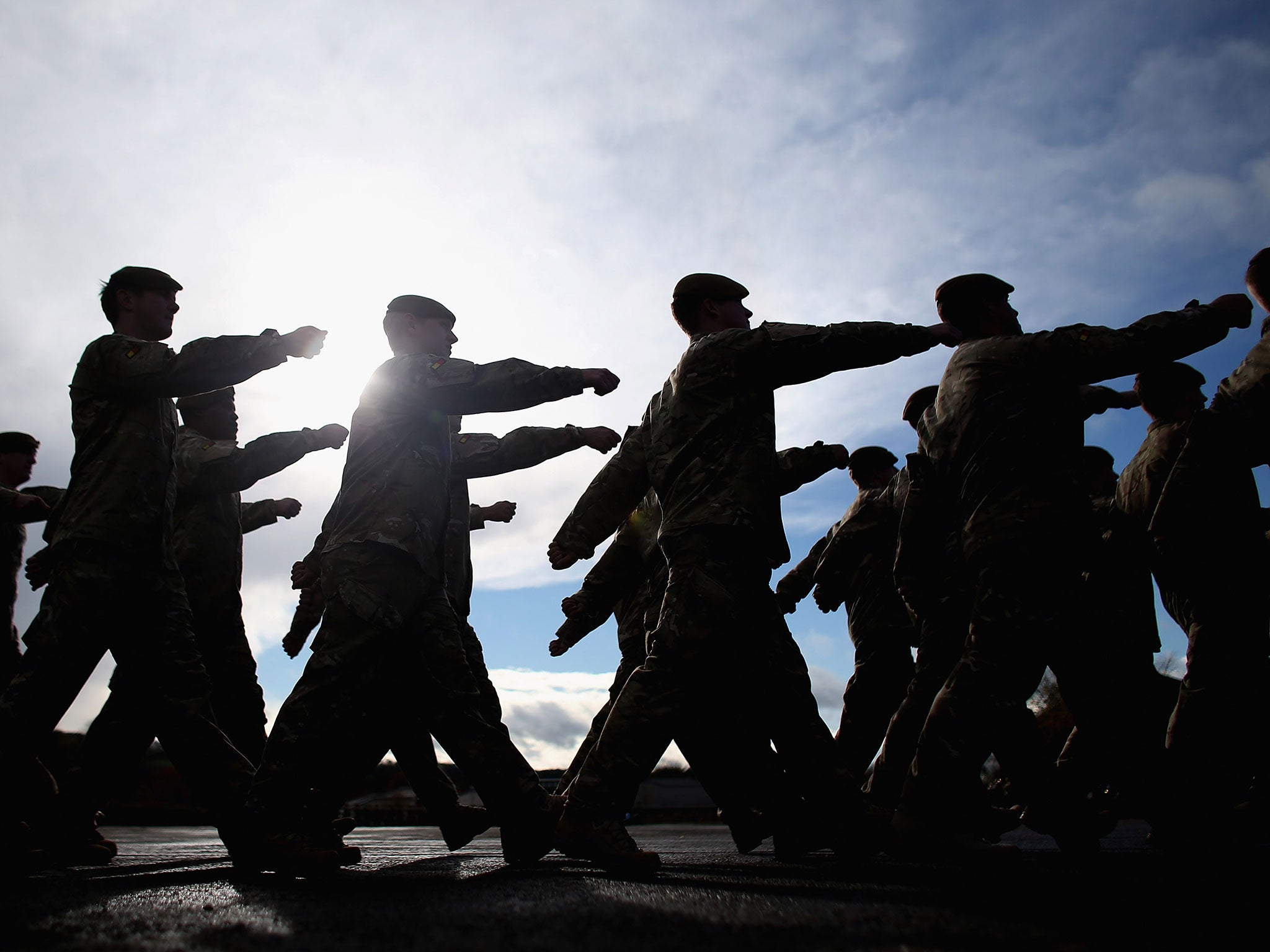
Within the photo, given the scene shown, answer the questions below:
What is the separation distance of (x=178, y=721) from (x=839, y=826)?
3.02 meters

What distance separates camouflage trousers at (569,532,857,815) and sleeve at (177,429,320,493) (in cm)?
278

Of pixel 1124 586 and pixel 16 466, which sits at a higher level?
pixel 16 466

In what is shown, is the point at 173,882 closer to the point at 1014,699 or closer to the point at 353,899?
the point at 353,899

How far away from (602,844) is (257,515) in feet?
16.6

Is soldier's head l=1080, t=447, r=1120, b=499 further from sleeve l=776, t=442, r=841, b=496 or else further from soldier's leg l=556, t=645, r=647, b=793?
soldier's leg l=556, t=645, r=647, b=793

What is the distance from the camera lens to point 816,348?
12.4 ft

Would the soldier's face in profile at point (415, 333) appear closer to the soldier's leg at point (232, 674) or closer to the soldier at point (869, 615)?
the soldier's leg at point (232, 674)

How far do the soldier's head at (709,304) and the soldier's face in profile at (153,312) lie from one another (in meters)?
2.67

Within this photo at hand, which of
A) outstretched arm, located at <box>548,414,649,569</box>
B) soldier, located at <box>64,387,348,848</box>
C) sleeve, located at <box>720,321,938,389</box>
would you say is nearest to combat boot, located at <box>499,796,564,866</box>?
outstretched arm, located at <box>548,414,649,569</box>

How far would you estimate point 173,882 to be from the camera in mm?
3193

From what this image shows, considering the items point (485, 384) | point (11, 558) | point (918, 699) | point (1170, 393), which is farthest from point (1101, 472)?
point (11, 558)

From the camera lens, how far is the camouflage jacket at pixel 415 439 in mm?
3988

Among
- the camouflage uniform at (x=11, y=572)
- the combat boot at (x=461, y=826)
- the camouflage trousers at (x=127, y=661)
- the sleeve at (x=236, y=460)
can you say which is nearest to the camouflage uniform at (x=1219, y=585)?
the combat boot at (x=461, y=826)

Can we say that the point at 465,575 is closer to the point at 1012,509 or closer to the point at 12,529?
the point at 1012,509
